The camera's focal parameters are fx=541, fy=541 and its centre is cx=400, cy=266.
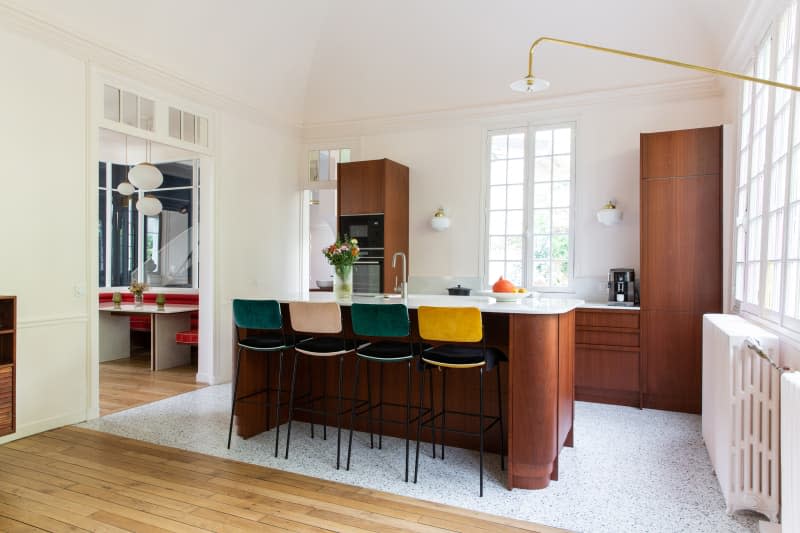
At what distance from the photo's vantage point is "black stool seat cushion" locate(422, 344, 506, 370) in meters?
3.18

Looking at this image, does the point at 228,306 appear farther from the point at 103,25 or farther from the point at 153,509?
the point at 153,509

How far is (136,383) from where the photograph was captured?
5.87 meters

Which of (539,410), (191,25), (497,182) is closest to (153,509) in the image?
(539,410)

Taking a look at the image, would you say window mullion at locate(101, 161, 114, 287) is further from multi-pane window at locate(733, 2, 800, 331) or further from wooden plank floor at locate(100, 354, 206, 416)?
multi-pane window at locate(733, 2, 800, 331)

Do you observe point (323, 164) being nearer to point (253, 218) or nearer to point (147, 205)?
Answer: point (253, 218)

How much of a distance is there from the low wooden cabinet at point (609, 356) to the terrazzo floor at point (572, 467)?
23cm

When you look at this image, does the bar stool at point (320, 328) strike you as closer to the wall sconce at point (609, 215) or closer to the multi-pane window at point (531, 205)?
the multi-pane window at point (531, 205)

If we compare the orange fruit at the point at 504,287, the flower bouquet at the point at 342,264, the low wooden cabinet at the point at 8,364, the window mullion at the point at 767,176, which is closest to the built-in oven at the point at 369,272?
the flower bouquet at the point at 342,264

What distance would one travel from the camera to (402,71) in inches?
248

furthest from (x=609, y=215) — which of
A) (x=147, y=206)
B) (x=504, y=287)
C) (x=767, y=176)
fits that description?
(x=147, y=206)

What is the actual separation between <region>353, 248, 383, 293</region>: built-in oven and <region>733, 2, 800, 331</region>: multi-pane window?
3.44 metres

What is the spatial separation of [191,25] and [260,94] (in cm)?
129

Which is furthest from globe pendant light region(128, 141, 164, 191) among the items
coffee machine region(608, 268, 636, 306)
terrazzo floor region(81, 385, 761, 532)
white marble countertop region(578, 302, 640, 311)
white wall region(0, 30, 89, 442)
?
coffee machine region(608, 268, 636, 306)

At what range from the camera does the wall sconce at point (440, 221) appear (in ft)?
20.6
